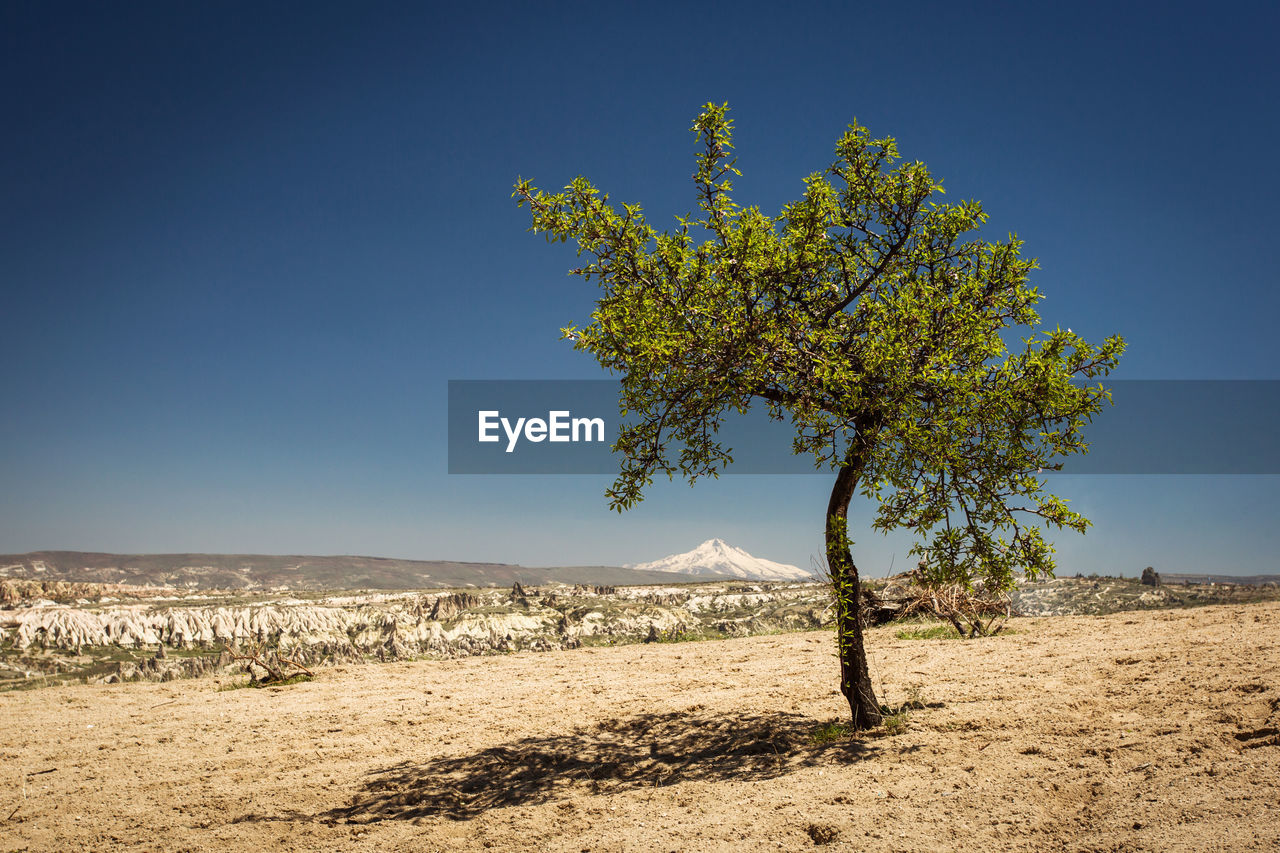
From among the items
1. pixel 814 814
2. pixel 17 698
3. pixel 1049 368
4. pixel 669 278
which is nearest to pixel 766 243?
pixel 669 278

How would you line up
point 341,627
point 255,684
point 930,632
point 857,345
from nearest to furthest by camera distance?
point 857,345 < point 255,684 < point 930,632 < point 341,627

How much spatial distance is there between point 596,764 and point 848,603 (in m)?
3.23

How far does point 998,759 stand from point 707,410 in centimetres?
421

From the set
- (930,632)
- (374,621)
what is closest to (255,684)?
(374,621)

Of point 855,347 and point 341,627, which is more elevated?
point 855,347

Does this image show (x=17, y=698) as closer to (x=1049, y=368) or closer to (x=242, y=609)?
(x=242, y=609)

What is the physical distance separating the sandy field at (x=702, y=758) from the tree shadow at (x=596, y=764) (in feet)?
0.12

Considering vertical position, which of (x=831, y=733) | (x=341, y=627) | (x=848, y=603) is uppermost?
(x=848, y=603)

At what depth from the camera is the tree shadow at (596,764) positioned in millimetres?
6625

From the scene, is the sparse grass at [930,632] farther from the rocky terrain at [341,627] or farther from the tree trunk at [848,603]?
the tree trunk at [848,603]

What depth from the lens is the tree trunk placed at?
7023 millimetres

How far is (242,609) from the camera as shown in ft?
54.4

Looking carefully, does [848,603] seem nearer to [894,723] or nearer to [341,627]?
[894,723]

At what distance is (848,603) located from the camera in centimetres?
712
